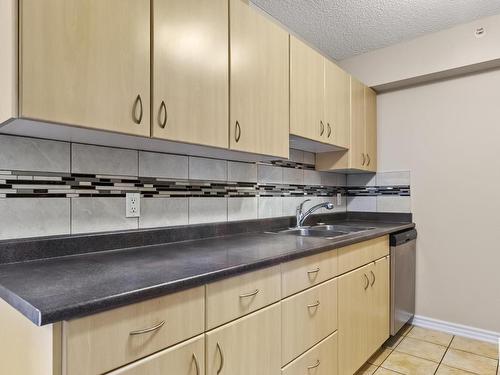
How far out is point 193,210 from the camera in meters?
1.73

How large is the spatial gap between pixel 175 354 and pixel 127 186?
813 millimetres

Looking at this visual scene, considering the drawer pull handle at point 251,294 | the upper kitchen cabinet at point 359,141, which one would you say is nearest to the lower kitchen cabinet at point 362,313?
the drawer pull handle at point 251,294

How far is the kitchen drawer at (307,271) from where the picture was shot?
4.42ft

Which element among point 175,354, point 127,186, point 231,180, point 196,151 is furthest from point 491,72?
point 175,354

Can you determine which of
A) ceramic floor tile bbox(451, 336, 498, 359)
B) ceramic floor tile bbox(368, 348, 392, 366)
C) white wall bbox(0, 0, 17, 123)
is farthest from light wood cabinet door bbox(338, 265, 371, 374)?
white wall bbox(0, 0, 17, 123)

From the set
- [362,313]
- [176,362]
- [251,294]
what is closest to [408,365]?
[362,313]

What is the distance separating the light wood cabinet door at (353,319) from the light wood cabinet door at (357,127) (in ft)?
3.15

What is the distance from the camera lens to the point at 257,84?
1636 mm

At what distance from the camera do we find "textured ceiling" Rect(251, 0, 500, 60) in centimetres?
209

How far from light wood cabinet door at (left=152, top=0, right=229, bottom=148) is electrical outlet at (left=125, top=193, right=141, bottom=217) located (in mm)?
397

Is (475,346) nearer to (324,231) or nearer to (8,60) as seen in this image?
(324,231)

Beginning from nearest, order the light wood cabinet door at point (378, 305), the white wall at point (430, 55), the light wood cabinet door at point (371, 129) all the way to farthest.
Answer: the light wood cabinet door at point (378, 305), the white wall at point (430, 55), the light wood cabinet door at point (371, 129)

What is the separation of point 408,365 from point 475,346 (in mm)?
671

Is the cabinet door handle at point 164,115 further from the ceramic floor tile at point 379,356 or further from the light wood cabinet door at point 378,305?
the ceramic floor tile at point 379,356
